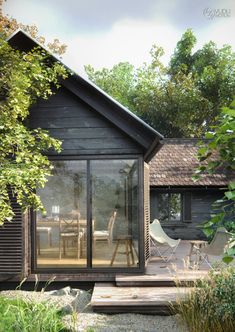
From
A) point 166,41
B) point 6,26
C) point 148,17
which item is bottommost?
point 148,17

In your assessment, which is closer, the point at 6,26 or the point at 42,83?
the point at 42,83

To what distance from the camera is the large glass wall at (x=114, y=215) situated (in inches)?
307

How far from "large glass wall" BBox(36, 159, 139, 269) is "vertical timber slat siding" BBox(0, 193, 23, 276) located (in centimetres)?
36

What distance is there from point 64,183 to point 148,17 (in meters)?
4.02

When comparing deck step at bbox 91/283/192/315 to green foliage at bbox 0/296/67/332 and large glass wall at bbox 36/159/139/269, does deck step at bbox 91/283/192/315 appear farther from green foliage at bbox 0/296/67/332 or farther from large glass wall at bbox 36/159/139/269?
green foliage at bbox 0/296/67/332

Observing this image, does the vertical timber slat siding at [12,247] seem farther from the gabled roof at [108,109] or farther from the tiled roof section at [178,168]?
the tiled roof section at [178,168]

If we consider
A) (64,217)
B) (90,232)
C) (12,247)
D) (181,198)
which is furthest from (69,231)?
(181,198)

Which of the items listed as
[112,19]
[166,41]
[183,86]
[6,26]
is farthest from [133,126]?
[166,41]

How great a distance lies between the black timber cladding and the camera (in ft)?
25.8

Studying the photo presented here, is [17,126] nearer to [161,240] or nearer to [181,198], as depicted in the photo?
[161,240]

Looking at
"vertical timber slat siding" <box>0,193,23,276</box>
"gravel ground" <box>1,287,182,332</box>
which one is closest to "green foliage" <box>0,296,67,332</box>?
"gravel ground" <box>1,287,182,332</box>

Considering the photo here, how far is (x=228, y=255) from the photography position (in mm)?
1862

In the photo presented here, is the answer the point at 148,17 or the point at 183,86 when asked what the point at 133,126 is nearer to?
the point at 148,17

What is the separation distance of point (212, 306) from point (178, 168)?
36.3 feet
